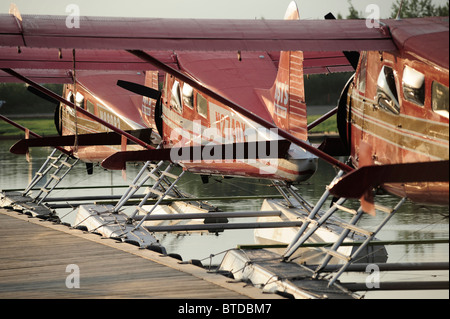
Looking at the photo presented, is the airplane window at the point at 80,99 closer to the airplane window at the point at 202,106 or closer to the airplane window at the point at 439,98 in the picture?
the airplane window at the point at 202,106

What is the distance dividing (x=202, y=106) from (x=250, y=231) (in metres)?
4.84

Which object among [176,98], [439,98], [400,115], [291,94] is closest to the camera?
[439,98]

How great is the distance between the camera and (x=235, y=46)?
5879 millimetres

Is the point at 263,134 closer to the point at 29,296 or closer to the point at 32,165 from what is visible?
the point at 29,296

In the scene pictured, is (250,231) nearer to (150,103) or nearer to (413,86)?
(150,103)

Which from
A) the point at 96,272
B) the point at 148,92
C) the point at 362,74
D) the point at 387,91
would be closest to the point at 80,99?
the point at 148,92

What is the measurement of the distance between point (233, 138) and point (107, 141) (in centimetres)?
381

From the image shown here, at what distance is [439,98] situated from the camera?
4.80 metres

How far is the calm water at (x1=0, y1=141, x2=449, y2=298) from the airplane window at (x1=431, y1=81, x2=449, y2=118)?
23.6 inches

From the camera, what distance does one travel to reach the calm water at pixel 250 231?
18.0 ft

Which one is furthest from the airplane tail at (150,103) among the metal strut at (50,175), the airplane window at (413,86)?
the airplane window at (413,86)

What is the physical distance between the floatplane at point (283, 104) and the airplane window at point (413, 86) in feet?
0.04

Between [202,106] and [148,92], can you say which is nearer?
[202,106]

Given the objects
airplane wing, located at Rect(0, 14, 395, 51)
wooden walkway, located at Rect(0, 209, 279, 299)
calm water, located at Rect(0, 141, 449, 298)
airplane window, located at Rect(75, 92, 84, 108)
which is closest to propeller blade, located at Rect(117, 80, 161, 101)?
calm water, located at Rect(0, 141, 449, 298)
